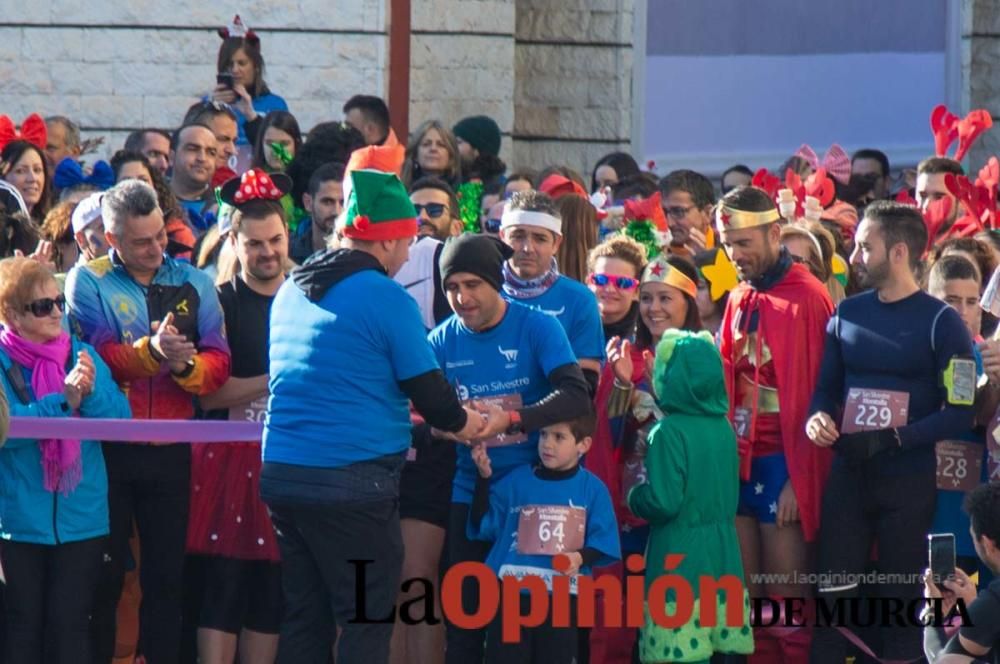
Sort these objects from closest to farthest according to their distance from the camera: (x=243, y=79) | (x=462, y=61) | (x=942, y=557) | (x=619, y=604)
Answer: (x=942, y=557) < (x=619, y=604) < (x=243, y=79) < (x=462, y=61)

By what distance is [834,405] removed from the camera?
25.1 ft

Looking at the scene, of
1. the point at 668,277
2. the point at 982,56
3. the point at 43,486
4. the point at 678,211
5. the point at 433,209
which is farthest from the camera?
the point at 982,56

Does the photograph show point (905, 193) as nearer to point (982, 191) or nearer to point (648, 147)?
point (982, 191)

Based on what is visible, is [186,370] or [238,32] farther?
[238,32]

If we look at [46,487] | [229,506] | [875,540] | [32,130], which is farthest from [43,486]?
[32,130]

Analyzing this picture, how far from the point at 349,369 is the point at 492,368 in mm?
881

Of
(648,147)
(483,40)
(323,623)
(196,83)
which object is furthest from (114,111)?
(323,623)

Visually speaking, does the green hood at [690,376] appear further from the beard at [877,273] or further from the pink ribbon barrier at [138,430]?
the pink ribbon barrier at [138,430]

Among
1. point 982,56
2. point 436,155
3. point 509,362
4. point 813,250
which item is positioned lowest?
point 509,362

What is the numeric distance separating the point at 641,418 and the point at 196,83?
529cm

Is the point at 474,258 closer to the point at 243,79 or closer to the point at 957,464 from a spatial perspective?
the point at 957,464

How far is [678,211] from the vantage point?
9.60 m

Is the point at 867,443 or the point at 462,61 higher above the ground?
the point at 462,61

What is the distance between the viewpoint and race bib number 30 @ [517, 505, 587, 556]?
712 cm
